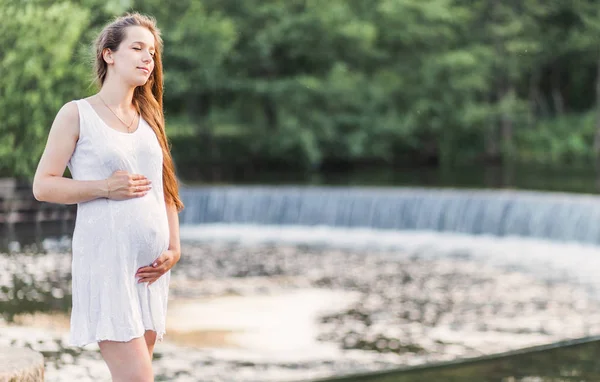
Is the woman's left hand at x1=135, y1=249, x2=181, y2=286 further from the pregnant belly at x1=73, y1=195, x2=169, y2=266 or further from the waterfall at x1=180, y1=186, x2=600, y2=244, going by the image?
the waterfall at x1=180, y1=186, x2=600, y2=244

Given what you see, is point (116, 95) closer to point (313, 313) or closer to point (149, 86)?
point (149, 86)

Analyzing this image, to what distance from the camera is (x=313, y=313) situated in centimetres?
1004

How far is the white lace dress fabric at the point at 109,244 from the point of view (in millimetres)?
2947

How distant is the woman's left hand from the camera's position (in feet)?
9.87

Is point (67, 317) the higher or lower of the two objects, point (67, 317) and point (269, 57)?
the lower

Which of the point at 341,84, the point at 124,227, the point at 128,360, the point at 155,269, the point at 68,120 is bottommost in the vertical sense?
the point at 341,84

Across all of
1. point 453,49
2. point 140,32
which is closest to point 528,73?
point 453,49

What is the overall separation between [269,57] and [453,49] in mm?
6483

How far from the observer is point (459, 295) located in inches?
436

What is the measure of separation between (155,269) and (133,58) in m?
0.59

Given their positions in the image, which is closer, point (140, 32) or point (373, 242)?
point (140, 32)

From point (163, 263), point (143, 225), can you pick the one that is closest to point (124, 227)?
point (143, 225)

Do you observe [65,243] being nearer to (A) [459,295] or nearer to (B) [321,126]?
(A) [459,295]

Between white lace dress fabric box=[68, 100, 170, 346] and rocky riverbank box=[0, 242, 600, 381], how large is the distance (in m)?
4.25
